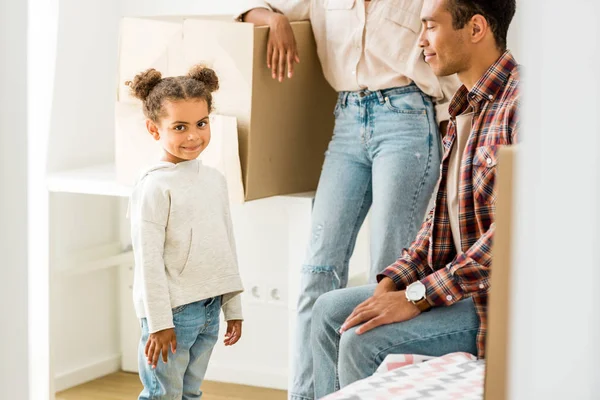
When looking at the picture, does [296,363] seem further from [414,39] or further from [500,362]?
[500,362]

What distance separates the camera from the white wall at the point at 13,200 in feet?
2.16

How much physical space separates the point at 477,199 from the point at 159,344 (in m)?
0.64

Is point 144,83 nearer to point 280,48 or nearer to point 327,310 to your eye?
point 280,48

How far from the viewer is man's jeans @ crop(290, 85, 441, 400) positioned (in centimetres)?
211

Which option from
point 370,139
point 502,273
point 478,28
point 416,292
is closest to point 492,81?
point 478,28

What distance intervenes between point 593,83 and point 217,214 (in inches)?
52.6

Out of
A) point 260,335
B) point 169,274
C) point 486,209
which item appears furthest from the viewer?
point 260,335

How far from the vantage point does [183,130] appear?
6.08 ft

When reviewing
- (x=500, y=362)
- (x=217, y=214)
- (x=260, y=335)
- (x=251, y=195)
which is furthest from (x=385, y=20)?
(x=500, y=362)

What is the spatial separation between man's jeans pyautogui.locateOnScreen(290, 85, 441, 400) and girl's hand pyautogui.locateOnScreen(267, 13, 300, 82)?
6.3 inches

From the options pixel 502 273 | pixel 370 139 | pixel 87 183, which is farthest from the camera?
pixel 87 183

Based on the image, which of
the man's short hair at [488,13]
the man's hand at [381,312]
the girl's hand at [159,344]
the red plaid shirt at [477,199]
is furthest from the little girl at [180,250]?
the man's short hair at [488,13]

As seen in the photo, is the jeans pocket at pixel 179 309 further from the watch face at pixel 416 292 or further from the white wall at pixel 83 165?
the white wall at pixel 83 165

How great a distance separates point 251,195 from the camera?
7.30ft
